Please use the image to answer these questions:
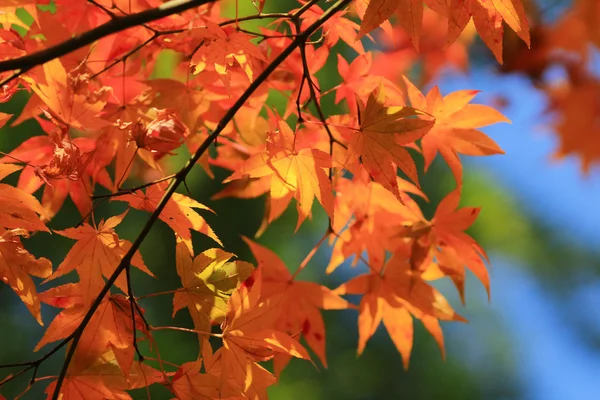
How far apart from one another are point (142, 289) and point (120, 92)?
2960 mm

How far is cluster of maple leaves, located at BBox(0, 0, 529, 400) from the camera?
634mm

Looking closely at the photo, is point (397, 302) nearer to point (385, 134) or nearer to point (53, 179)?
point (385, 134)

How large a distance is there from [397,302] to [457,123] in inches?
10.0

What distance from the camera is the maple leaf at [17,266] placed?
24.9 inches

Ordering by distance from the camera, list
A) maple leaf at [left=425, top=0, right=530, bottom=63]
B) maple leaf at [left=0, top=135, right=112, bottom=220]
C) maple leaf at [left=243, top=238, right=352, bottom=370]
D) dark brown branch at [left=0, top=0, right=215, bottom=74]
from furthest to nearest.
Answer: maple leaf at [left=243, top=238, right=352, bottom=370] → maple leaf at [left=0, top=135, right=112, bottom=220] → maple leaf at [left=425, top=0, right=530, bottom=63] → dark brown branch at [left=0, top=0, right=215, bottom=74]

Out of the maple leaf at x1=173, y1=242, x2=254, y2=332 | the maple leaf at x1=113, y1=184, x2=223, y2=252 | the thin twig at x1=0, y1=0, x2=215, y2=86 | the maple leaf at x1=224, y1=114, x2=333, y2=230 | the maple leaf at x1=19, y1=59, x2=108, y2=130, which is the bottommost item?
the maple leaf at x1=173, y1=242, x2=254, y2=332

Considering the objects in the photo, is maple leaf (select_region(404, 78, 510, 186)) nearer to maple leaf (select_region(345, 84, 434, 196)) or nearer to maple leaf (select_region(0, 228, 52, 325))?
maple leaf (select_region(345, 84, 434, 196))

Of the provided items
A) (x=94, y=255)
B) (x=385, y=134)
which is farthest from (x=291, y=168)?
(x=94, y=255)

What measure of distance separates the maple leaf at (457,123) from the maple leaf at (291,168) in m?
0.18

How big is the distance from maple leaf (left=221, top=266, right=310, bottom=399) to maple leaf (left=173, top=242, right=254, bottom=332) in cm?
2

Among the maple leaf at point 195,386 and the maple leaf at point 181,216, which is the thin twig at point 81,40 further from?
the maple leaf at point 195,386

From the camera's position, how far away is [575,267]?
572 cm

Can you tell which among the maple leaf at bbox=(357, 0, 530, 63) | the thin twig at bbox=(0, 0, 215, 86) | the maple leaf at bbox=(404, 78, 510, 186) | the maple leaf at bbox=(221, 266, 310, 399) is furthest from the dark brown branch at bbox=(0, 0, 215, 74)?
the maple leaf at bbox=(404, 78, 510, 186)

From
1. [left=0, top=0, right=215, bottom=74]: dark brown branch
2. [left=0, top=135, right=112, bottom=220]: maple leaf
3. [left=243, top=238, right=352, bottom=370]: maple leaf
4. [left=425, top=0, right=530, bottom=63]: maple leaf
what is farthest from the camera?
[left=243, top=238, right=352, bottom=370]: maple leaf
